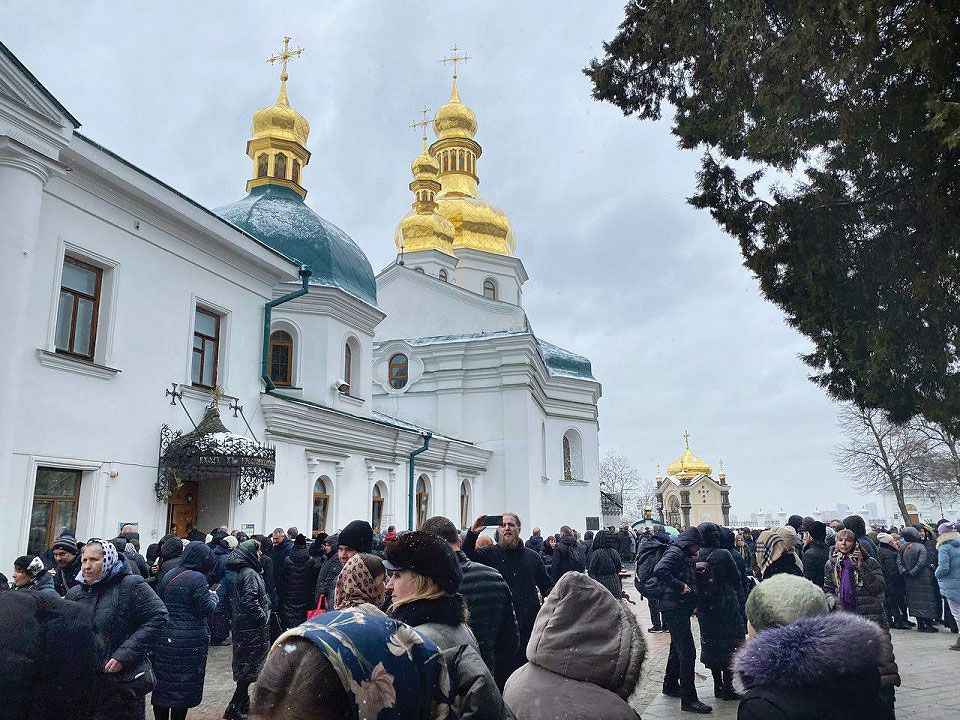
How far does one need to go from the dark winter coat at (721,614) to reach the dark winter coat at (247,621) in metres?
4.05

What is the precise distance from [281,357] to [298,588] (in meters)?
10.8

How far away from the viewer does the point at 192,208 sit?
12.2 metres

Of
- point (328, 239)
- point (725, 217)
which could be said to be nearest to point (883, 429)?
point (328, 239)

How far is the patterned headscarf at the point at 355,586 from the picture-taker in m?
2.99

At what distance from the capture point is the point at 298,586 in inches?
318

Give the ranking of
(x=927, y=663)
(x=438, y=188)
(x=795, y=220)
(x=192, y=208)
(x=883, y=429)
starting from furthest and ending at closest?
(x=438, y=188), (x=883, y=429), (x=192, y=208), (x=927, y=663), (x=795, y=220)

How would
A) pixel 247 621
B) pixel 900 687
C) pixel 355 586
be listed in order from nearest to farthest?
1. pixel 355 586
2. pixel 247 621
3. pixel 900 687

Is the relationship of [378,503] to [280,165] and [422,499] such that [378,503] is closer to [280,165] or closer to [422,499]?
[422,499]

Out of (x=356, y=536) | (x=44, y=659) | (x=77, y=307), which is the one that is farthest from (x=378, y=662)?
(x=77, y=307)

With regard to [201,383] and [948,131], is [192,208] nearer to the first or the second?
[201,383]

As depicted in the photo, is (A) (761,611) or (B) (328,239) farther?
(B) (328,239)

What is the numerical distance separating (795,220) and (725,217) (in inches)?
34.9

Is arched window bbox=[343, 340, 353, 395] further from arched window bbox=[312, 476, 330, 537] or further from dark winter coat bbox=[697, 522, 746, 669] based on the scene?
dark winter coat bbox=[697, 522, 746, 669]

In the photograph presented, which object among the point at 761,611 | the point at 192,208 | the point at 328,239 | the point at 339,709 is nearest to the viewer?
the point at 339,709
